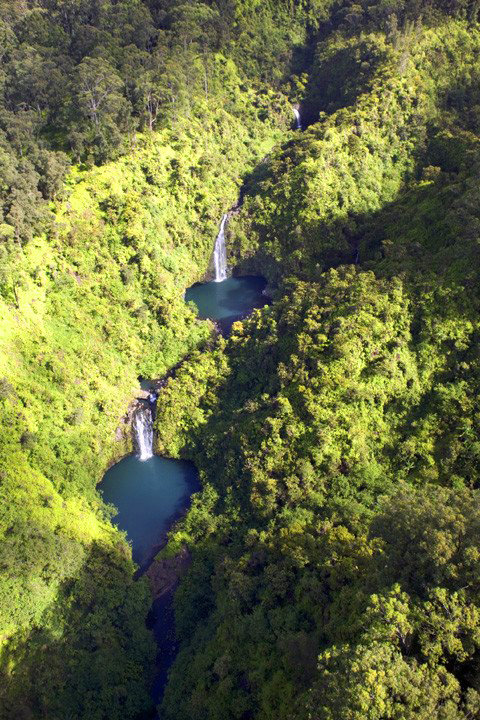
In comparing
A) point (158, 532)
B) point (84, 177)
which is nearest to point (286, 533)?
point (158, 532)

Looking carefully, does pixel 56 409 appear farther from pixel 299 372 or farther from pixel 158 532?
pixel 299 372

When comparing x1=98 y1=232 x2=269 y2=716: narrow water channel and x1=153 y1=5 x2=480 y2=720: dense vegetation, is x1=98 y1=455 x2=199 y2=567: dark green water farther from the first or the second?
x1=153 y1=5 x2=480 y2=720: dense vegetation

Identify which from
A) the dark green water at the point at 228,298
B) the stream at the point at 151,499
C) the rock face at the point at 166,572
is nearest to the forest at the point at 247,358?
the rock face at the point at 166,572

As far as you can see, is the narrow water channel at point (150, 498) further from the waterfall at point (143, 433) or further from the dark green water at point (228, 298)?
the dark green water at point (228, 298)

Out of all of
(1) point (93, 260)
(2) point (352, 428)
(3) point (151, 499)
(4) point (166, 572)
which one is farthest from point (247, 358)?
(4) point (166, 572)

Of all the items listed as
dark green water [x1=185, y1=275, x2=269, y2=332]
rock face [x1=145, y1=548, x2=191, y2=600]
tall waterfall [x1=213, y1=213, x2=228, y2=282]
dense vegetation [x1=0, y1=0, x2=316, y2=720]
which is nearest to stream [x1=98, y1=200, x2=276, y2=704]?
rock face [x1=145, y1=548, x2=191, y2=600]

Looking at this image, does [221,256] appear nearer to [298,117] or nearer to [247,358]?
[247,358]
